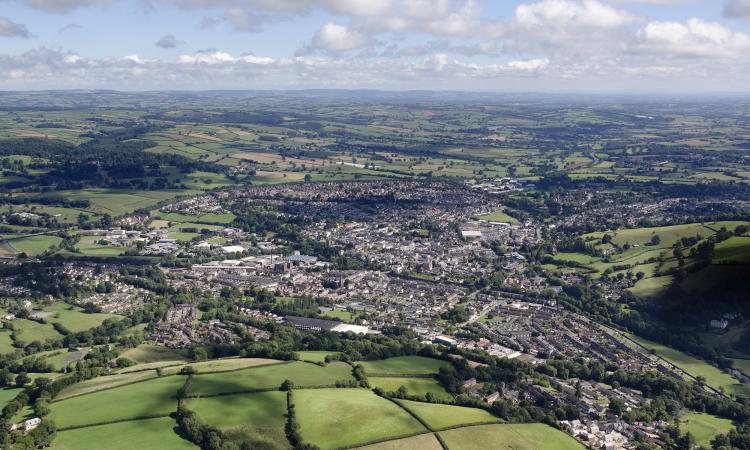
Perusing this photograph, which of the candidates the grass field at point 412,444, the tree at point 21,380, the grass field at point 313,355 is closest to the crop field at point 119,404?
the tree at point 21,380

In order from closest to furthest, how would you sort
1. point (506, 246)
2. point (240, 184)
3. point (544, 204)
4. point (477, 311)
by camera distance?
point (477, 311)
point (506, 246)
point (544, 204)
point (240, 184)

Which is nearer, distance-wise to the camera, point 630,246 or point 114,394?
point 114,394

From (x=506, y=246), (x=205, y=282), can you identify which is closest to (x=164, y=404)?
Result: (x=205, y=282)

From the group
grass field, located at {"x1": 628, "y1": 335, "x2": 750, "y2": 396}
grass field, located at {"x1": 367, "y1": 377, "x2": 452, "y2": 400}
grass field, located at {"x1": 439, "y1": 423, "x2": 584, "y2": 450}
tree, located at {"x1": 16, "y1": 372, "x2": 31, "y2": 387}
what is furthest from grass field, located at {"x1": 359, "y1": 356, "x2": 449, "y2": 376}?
tree, located at {"x1": 16, "y1": 372, "x2": 31, "y2": 387}

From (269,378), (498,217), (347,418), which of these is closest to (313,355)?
(269,378)

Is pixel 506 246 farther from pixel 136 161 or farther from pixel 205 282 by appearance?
pixel 136 161

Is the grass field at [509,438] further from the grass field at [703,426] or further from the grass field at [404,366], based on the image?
the grass field at [404,366]

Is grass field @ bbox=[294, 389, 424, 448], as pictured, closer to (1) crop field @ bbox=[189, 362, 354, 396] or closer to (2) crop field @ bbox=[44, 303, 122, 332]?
(1) crop field @ bbox=[189, 362, 354, 396]
